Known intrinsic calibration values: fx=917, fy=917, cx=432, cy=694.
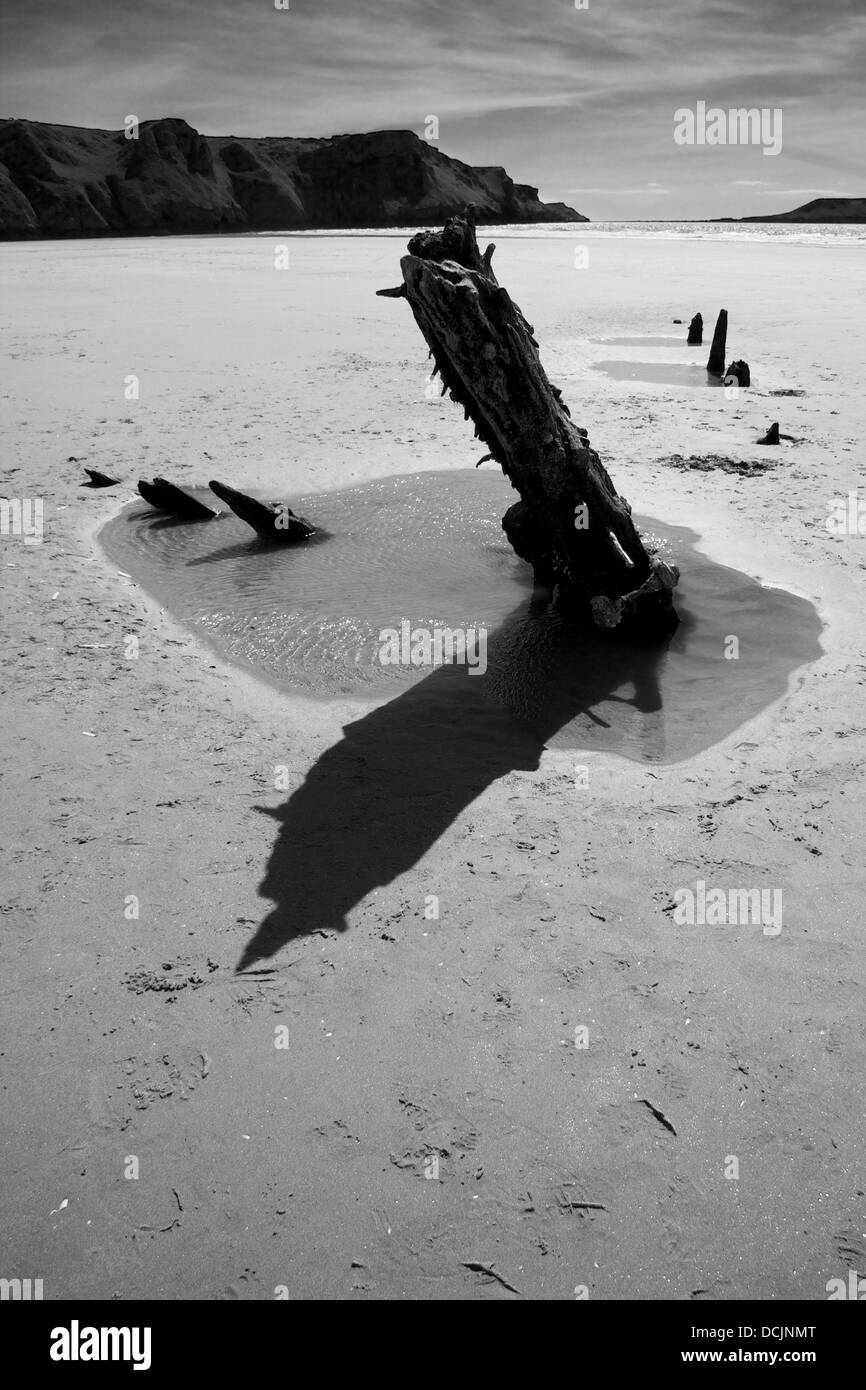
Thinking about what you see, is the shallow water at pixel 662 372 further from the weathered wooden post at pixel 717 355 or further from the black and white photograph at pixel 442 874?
the black and white photograph at pixel 442 874

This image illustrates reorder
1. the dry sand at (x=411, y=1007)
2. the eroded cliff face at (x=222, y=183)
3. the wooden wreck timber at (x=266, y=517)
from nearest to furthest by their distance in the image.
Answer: the dry sand at (x=411, y=1007) < the wooden wreck timber at (x=266, y=517) < the eroded cliff face at (x=222, y=183)

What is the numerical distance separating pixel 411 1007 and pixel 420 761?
203 centimetres

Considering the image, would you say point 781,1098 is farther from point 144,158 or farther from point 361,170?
point 361,170

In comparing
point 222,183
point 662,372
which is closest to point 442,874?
point 662,372

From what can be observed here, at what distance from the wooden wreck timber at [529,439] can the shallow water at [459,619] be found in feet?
1.34

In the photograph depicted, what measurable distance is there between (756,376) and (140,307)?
1558 centimetres

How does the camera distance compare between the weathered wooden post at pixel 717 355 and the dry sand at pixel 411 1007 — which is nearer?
the dry sand at pixel 411 1007

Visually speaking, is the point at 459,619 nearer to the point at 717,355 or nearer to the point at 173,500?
the point at 173,500

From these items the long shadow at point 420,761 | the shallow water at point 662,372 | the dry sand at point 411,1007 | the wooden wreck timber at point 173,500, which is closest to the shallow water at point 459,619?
the long shadow at point 420,761

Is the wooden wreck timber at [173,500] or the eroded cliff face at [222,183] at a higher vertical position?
the eroded cliff face at [222,183]

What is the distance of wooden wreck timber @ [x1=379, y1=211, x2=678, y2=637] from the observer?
21.6 feet

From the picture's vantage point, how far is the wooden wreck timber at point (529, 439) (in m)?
6.59

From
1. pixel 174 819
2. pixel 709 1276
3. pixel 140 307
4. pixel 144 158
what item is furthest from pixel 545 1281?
pixel 144 158

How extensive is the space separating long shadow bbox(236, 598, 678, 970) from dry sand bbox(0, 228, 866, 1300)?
0.06m
